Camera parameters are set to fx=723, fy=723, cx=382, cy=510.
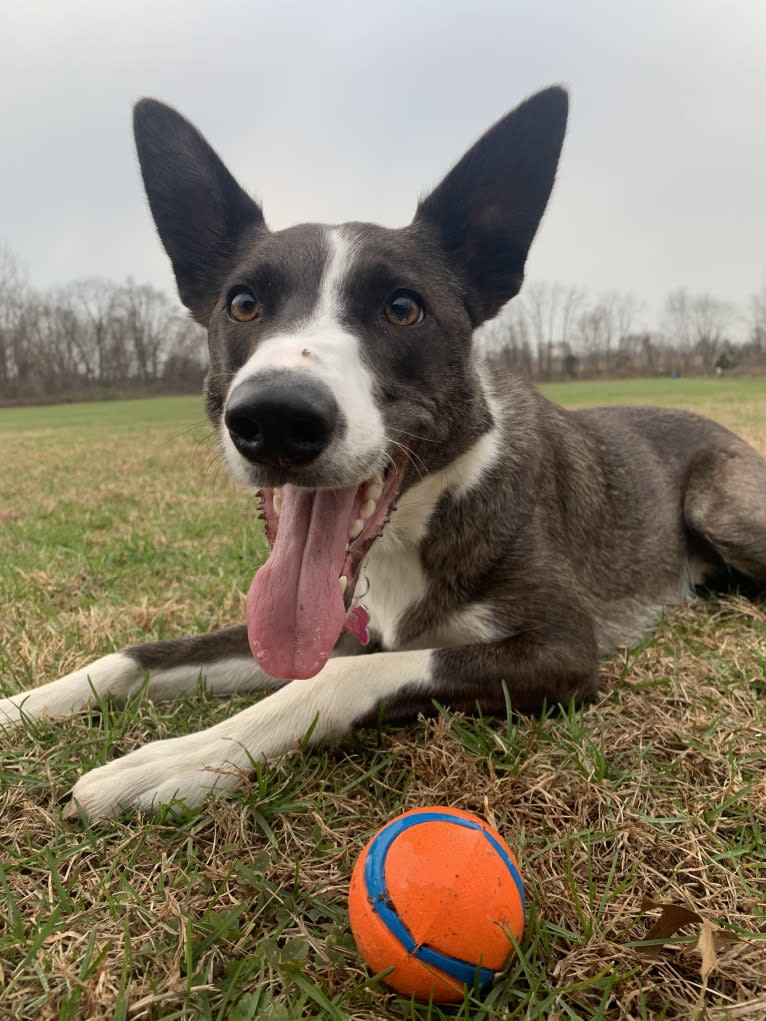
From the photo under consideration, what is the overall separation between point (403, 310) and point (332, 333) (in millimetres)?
391

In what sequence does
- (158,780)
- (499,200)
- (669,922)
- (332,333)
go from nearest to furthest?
(669,922)
(158,780)
(332,333)
(499,200)

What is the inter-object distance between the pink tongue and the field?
0.32 meters

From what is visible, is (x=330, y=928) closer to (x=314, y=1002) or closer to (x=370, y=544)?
(x=314, y=1002)

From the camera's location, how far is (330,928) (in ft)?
4.95

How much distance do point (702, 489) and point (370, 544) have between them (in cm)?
253

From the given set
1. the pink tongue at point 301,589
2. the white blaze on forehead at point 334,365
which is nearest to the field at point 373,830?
the pink tongue at point 301,589

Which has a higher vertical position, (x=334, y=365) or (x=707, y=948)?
(x=334, y=365)

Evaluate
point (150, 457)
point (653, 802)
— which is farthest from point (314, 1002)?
point (150, 457)

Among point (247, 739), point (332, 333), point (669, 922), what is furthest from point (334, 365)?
point (669, 922)

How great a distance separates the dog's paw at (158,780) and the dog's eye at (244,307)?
1463 millimetres

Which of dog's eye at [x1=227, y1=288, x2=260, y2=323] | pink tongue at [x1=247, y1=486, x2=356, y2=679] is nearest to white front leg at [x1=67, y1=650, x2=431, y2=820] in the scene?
pink tongue at [x1=247, y1=486, x2=356, y2=679]

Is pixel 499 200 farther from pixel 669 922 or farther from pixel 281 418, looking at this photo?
pixel 669 922

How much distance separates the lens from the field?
1.33 meters

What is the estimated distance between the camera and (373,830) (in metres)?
1.83
